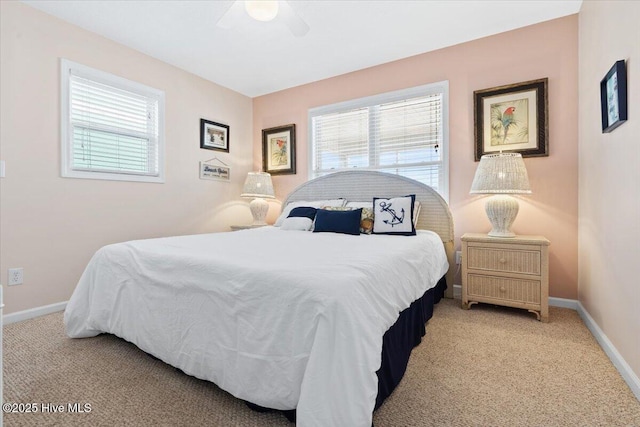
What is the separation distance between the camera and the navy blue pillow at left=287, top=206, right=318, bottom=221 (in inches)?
127

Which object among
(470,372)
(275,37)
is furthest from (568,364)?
(275,37)

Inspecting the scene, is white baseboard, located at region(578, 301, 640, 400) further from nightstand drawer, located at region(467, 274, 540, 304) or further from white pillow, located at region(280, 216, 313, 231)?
white pillow, located at region(280, 216, 313, 231)

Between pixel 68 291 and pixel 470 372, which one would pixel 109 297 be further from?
pixel 470 372

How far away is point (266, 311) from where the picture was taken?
4.23ft

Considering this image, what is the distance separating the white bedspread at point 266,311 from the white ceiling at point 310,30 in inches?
67.4

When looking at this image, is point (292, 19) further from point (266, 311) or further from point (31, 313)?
point (31, 313)

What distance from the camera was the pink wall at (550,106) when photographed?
269cm

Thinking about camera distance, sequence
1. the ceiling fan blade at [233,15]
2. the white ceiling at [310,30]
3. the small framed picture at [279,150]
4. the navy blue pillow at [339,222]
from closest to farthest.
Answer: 1. the ceiling fan blade at [233,15]
2. the white ceiling at [310,30]
3. the navy blue pillow at [339,222]
4. the small framed picture at [279,150]

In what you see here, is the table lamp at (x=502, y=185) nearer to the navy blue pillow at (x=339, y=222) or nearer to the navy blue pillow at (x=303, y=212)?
the navy blue pillow at (x=339, y=222)

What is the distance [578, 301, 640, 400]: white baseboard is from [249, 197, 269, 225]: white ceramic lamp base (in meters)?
3.34

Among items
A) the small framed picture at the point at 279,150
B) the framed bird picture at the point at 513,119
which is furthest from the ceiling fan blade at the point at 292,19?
the small framed picture at the point at 279,150

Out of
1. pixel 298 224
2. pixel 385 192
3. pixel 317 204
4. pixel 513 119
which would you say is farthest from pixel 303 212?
pixel 513 119

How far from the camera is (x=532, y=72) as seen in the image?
2834 millimetres

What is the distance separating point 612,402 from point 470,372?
0.59 m
